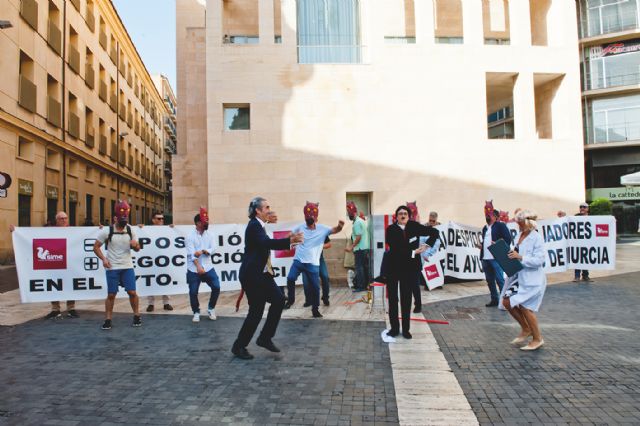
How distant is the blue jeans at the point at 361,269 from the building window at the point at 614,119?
33403mm

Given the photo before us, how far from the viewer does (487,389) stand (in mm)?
4332

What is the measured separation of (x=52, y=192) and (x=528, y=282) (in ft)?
81.7

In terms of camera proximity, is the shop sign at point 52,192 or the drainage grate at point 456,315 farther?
the shop sign at point 52,192

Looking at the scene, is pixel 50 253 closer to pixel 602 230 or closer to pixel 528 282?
pixel 528 282

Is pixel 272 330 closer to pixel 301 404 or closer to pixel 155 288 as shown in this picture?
pixel 301 404

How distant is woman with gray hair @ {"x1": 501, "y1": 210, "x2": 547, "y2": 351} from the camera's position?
18.6ft

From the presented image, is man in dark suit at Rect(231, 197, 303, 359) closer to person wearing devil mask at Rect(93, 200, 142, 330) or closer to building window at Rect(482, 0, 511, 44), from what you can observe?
person wearing devil mask at Rect(93, 200, 142, 330)

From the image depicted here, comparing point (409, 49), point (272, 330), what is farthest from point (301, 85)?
point (272, 330)

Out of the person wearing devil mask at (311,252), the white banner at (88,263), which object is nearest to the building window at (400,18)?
the white banner at (88,263)

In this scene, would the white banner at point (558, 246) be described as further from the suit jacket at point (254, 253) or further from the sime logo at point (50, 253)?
the sime logo at point (50, 253)

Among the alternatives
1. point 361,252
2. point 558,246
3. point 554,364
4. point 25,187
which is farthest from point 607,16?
point 25,187

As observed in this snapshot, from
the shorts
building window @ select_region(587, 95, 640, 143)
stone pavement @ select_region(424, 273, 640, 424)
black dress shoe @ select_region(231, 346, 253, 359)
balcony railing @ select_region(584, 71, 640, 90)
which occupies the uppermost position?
balcony railing @ select_region(584, 71, 640, 90)

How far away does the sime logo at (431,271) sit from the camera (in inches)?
432

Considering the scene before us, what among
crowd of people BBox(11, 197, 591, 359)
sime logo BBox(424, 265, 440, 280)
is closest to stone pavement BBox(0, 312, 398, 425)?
crowd of people BBox(11, 197, 591, 359)
